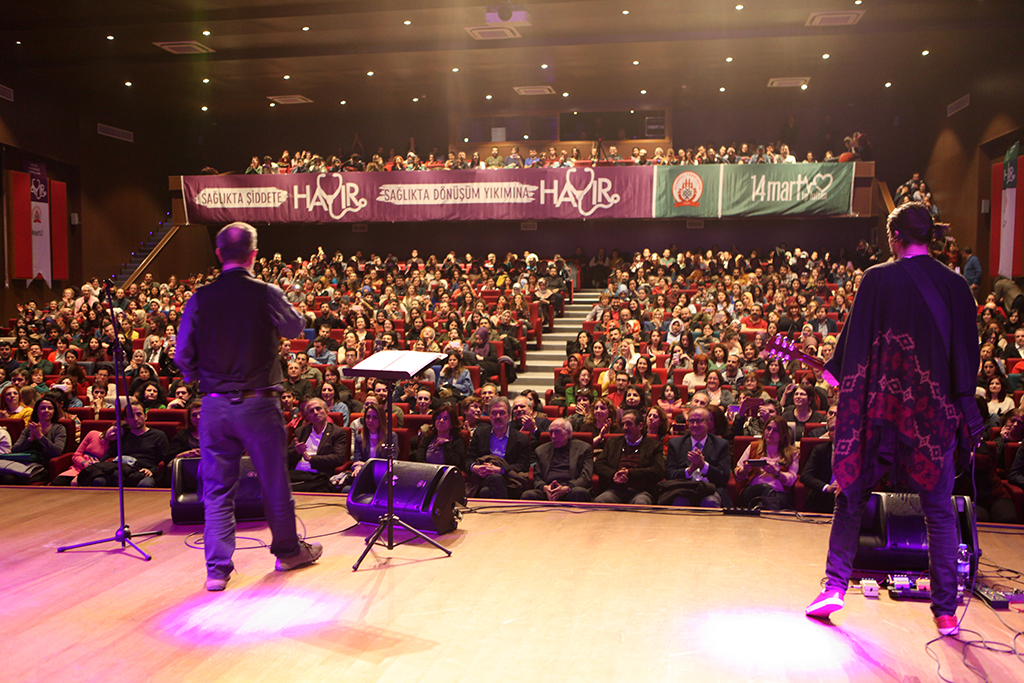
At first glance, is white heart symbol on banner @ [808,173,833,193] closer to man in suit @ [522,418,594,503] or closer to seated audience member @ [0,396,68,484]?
man in suit @ [522,418,594,503]

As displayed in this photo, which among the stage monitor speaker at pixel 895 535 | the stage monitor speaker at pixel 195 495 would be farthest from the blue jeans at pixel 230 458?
the stage monitor speaker at pixel 895 535

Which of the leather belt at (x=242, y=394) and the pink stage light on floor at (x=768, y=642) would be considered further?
the leather belt at (x=242, y=394)

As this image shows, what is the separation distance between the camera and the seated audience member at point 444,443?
510cm

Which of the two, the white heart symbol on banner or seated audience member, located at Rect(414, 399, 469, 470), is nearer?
seated audience member, located at Rect(414, 399, 469, 470)

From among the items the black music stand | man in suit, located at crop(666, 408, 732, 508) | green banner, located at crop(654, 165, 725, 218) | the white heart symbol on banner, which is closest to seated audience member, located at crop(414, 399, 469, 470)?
the black music stand

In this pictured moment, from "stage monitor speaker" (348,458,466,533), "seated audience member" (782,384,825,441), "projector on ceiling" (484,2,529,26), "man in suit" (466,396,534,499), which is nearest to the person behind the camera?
"stage monitor speaker" (348,458,466,533)

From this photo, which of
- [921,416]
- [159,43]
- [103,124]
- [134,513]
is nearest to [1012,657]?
[921,416]

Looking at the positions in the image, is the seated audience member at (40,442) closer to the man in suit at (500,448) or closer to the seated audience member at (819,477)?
the man in suit at (500,448)

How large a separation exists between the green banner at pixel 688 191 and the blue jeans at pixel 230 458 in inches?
438

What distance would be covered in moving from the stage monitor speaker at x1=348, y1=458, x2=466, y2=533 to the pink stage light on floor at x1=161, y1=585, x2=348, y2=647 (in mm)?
851

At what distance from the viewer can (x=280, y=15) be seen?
36.2 feet

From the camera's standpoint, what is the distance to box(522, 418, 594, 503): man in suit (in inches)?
186

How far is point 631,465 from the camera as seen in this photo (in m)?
4.91

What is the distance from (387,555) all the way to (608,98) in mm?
14527
